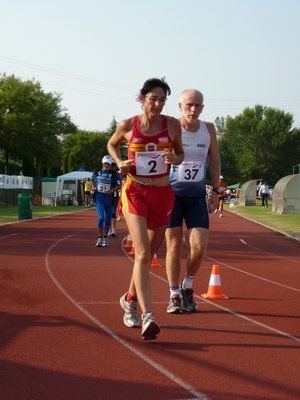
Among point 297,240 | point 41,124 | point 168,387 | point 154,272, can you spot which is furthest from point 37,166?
point 168,387

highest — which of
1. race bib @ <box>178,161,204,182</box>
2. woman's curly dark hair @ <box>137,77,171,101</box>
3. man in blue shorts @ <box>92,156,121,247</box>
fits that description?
woman's curly dark hair @ <box>137,77,171,101</box>

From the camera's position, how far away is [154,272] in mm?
9922

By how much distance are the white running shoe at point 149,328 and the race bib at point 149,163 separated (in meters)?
1.28

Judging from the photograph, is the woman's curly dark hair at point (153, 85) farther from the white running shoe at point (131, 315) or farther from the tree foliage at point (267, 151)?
the tree foliage at point (267, 151)

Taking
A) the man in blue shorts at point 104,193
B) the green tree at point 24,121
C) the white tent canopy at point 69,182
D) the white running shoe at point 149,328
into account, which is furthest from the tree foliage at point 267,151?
the white running shoe at point 149,328

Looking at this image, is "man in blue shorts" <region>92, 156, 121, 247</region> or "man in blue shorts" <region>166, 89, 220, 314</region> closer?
"man in blue shorts" <region>166, 89, 220, 314</region>

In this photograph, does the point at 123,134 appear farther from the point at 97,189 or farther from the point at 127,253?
the point at 97,189

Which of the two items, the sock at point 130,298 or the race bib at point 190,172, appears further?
Result: the race bib at point 190,172

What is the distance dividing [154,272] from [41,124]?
51.7 m

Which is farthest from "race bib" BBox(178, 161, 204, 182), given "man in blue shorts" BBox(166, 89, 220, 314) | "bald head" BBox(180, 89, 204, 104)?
"bald head" BBox(180, 89, 204, 104)

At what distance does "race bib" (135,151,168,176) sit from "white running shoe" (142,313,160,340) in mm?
1281

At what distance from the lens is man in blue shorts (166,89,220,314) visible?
253 inches

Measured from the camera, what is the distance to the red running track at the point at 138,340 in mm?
4078

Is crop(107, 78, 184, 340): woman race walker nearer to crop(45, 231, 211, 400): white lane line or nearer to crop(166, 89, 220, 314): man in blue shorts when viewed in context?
crop(45, 231, 211, 400): white lane line
